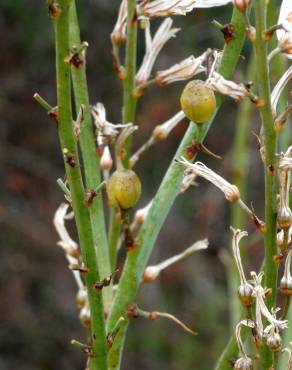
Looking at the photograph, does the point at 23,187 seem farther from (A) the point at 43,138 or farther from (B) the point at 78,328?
(B) the point at 78,328

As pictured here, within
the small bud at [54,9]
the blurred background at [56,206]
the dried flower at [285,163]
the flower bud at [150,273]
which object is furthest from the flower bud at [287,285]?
the blurred background at [56,206]

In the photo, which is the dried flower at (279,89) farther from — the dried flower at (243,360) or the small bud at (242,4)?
the dried flower at (243,360)

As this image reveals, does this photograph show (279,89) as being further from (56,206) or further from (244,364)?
(56,206)

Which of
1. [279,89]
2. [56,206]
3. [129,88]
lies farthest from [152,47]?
[56,206]

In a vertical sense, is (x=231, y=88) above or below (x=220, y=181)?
above

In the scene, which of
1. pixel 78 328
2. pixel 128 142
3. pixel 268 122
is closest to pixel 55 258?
pixel 78 328

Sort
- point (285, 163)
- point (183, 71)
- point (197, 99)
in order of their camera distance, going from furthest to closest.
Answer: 1. point (183, 71)
2. point (197, 99)
3. point (285, 163)

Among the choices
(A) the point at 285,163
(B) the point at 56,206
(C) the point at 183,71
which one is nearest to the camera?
(A) the point at 285,163

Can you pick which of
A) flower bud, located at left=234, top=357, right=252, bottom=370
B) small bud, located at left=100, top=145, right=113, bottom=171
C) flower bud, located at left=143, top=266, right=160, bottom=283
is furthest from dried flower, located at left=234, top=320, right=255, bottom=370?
small bud, located at left=100, top=145, right=113, bottom=171
